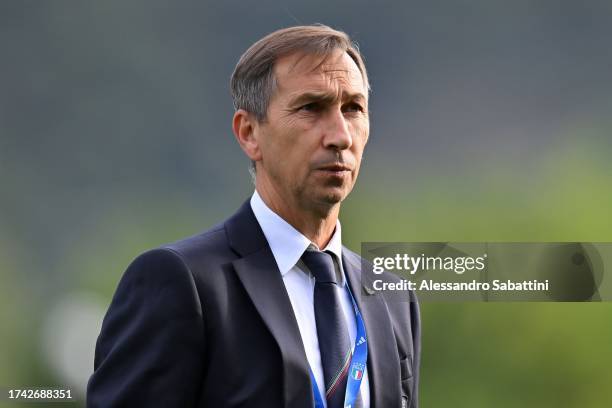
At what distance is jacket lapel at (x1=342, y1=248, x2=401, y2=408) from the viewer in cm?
213

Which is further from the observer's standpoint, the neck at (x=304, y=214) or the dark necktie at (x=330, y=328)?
the neck at (x=304, y=214)

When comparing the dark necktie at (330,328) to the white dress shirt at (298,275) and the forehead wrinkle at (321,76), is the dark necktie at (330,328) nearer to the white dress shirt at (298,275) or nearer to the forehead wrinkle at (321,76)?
the white dress shirt at (298,275)

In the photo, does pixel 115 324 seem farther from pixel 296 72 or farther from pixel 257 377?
pixel 296 72

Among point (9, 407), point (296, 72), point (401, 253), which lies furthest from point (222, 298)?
point (9, 407)

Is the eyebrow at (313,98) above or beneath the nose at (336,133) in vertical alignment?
above

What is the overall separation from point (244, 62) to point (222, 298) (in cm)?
62

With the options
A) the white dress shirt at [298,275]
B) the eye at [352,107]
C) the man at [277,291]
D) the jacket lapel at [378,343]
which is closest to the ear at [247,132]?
the man at [277,291]

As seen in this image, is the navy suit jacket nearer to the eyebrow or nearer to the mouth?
the mouth

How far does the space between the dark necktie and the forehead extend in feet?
1.30

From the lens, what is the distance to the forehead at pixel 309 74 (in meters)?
2.11

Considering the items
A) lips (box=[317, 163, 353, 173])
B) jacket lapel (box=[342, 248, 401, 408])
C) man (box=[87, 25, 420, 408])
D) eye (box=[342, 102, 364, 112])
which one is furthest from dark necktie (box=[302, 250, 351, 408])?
eye (box=[342, 102, 364, 112])

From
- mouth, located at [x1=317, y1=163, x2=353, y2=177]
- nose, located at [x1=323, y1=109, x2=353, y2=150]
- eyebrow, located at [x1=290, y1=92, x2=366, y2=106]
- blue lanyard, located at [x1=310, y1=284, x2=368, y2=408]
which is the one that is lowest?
blue lanyard, located at [x1=310, y1=284, x2=368, y2=408]

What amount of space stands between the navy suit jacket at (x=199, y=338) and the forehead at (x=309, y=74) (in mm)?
432

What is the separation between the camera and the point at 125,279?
6.42ft
